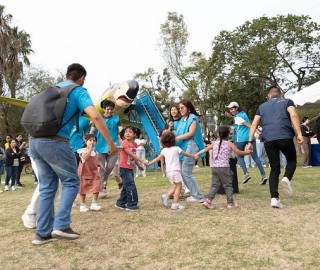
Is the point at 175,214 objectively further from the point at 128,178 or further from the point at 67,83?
the point at 67,83

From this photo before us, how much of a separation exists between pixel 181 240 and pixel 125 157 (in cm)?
220

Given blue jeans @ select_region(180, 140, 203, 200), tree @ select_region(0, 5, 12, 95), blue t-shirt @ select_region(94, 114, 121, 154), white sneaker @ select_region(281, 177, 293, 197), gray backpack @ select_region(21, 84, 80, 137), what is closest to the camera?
gray backpack @ select_region(21, 84, 80, 137)

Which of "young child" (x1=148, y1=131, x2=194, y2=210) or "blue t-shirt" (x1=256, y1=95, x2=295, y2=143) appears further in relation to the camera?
"young child" (x1=148, y1=131, x2=194, y2=210)

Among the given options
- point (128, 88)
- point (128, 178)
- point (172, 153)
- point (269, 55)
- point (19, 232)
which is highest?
Answer: point (269, 55)

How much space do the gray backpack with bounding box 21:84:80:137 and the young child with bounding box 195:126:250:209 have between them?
257 centimetres

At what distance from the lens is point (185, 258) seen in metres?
3.38

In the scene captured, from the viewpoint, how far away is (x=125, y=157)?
5.88m

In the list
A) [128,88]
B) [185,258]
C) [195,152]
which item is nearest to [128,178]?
[195,152]

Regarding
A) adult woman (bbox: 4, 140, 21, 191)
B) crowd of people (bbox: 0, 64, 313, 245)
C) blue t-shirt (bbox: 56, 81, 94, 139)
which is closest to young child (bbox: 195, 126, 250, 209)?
crowd of people (bbox: 0, 64, 313, 245)

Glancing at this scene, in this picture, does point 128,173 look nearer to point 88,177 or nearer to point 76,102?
point 88,177

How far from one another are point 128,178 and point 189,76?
32272mm

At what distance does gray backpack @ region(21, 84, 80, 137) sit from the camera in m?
3.84

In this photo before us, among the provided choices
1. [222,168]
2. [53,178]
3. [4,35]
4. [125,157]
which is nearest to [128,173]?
[125,157]

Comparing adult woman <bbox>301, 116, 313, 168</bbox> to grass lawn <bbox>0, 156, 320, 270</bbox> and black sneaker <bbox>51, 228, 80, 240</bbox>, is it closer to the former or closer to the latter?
grass lawn <bbox>0, 156, 320, 270</bbox>
